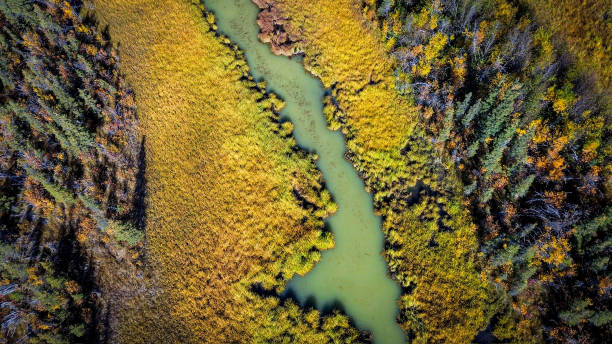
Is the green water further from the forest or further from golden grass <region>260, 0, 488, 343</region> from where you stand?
golden grass <region>260, 0, 488, 343</region>

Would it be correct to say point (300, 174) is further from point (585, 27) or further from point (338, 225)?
point (585, 27)

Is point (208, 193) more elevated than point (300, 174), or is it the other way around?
point (300, 174)

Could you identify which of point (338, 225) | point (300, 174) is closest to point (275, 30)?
point (300, 174)

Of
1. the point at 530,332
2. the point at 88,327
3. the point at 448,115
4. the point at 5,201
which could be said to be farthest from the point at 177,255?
the point at 530,332

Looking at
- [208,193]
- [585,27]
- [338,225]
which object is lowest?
[338,225]

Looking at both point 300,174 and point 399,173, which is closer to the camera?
point 399,173

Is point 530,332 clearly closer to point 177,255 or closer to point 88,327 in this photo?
point 177,255

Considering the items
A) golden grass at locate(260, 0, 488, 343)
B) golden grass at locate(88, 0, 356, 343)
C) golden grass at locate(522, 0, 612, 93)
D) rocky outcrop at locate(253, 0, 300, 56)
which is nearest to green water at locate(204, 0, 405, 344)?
rocky outcrop at locate(253, 0, 300, 56)

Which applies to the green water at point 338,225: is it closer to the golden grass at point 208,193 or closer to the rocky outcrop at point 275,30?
the rocky outcrop at point 275,30

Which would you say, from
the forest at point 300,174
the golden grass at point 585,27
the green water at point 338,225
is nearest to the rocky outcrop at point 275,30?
the forest at point 300,174
